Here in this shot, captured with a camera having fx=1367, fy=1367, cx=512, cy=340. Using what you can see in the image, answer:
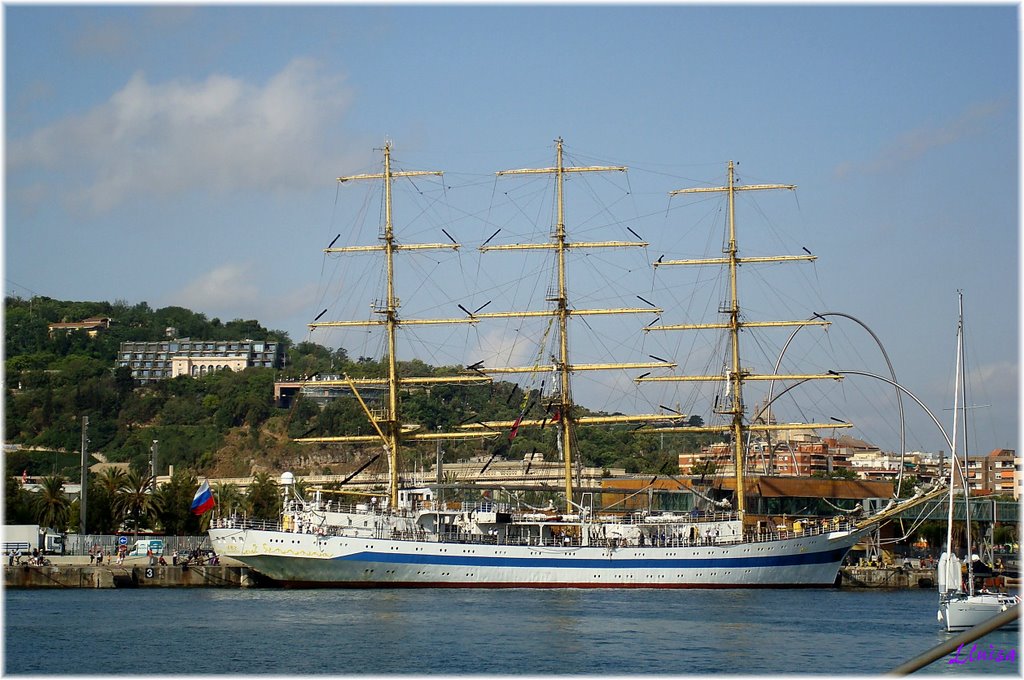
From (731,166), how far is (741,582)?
25164 millimetres

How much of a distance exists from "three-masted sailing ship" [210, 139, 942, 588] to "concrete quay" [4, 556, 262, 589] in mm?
2729

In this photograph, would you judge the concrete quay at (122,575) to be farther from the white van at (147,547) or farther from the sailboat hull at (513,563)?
the white van at (147,547)

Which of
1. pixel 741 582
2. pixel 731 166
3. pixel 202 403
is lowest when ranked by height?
pixel 741 582

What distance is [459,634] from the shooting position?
4562 centimetres

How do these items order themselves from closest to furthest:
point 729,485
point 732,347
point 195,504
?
point 195,504 < point 732,347 < point 729,485

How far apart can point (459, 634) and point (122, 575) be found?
28.8 m

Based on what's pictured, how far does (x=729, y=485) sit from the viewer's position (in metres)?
102

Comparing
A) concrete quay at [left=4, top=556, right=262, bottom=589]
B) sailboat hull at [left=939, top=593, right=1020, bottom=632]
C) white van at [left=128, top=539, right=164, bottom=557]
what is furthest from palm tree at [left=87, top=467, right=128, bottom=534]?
sailboat hull at [left=939, top=593, right=1020, bottom=632]

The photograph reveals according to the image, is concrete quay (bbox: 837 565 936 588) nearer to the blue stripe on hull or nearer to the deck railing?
the deck railing

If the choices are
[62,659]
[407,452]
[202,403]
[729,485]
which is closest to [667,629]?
[62,659]

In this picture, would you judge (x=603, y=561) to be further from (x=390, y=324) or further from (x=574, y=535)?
(x=390, y=324)

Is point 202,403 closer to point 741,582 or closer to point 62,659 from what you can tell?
point 741,582

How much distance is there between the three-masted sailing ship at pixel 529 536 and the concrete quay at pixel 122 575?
8.95 ft

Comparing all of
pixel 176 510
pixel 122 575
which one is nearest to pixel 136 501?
pixel 176 510
